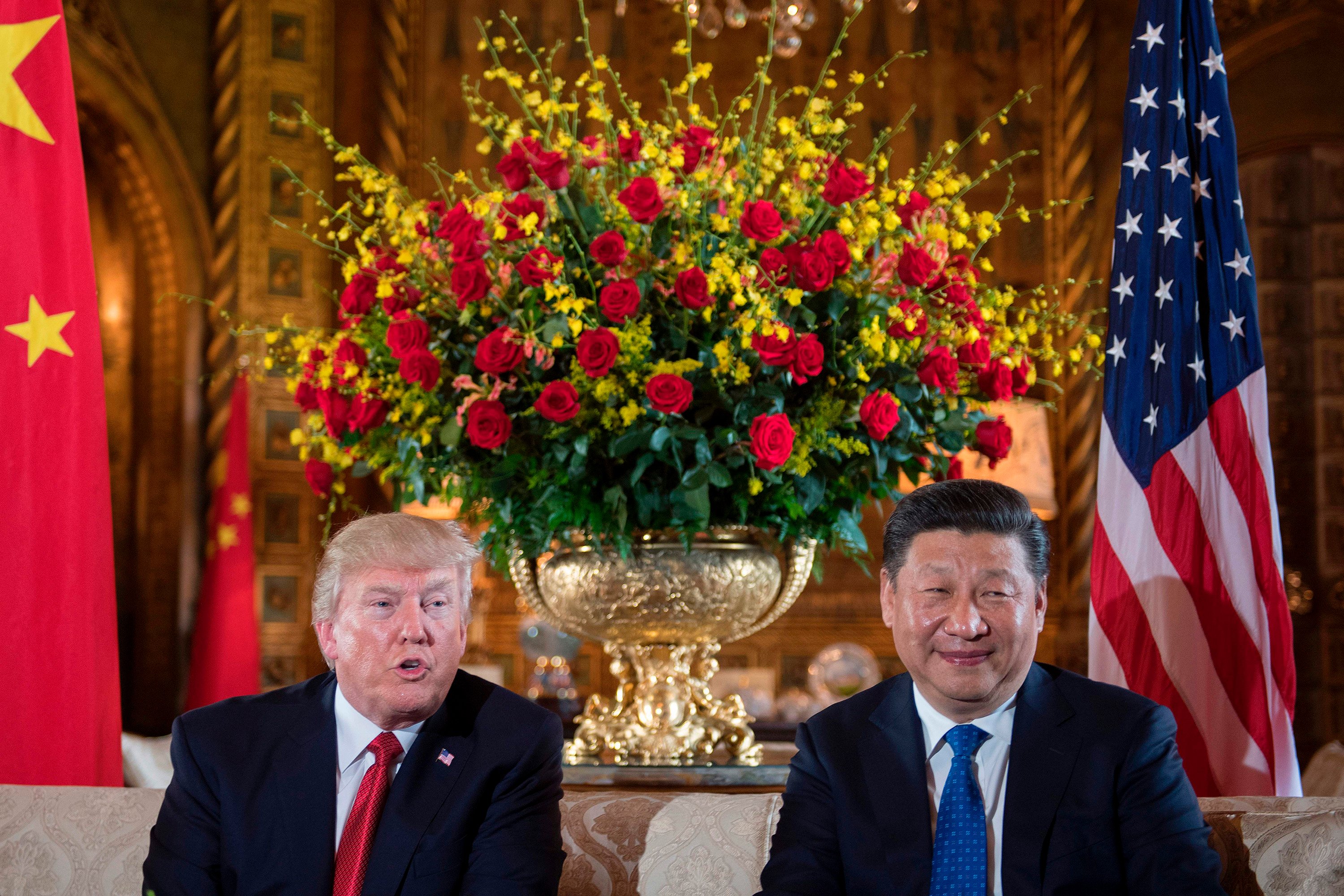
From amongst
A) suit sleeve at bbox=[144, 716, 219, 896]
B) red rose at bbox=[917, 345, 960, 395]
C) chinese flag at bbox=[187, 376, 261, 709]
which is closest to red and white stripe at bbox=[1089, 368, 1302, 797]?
red rose at bbox=[917, 345, 960, 395]

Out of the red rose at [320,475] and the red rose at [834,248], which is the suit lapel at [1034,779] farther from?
the red rose at [320,475]

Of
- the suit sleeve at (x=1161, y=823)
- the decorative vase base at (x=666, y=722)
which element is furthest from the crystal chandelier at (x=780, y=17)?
the suit sleeve at (x=1161, y=823)

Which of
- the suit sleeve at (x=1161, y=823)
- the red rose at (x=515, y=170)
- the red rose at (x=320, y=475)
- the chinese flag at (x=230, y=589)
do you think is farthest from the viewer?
the chinese flag at (x=230, y=589)

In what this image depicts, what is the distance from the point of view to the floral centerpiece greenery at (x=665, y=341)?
221 cm

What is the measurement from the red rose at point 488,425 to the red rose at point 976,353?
0.84 metres

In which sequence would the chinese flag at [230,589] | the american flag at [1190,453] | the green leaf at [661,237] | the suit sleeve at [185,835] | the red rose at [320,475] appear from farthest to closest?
the chinese flag at [230,589], the american flag at [1190,453], the red rose at [320,475], the green leaf at [661,237], the suit sleeve at [185,835]

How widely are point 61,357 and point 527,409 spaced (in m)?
0.98

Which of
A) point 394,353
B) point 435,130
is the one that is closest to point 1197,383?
point 394,353

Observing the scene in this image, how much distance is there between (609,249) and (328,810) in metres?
1.00

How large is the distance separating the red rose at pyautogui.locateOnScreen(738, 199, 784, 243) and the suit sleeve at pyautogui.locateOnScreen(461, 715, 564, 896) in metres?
0.87

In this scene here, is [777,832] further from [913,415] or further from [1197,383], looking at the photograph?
[1197,383]

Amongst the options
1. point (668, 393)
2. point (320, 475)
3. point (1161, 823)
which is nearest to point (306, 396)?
point (320, 475)

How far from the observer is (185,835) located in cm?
186

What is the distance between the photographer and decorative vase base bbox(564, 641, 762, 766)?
240 cm
